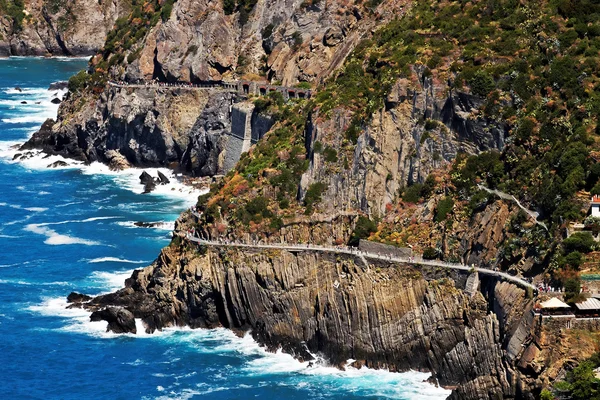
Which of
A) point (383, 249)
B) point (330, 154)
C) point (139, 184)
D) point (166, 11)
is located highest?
point (166, 11)

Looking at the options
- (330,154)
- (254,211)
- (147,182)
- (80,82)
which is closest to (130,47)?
(80,82)

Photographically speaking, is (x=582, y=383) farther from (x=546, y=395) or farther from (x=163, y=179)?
(x=163, y=179)

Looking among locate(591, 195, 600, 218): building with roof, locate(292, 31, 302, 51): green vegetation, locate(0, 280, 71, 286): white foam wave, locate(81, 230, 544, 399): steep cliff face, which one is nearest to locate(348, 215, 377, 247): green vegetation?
locate(81, 230, 544, 399): steep cliff face

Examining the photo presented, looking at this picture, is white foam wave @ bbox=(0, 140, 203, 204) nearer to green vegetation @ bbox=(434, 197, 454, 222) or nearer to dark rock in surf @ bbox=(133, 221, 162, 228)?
dark rock in surf @ bbox=(133, 221, 162, 228)

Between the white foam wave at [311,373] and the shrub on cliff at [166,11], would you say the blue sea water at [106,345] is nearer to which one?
the white foam wave at [311,373]

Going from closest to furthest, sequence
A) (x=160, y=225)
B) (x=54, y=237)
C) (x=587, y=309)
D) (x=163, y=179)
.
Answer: (x=587, y=309) < (x=54, y=237) < (x=160, y=225) < (x=163, y=179)

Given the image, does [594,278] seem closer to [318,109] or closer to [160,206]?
[318,109]
